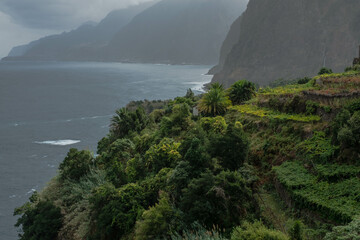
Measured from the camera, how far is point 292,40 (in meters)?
162

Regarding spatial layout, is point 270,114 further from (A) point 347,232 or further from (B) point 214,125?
(A) point 347,232

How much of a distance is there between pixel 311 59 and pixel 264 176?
504ft

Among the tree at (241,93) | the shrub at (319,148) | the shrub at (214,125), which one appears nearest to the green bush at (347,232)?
the shrub at (319,148)

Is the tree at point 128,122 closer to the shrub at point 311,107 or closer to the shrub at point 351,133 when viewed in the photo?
the shrub at point 311,107

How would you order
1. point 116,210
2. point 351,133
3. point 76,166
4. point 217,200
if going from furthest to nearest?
point 76,166 → point 116,210 → point 351,133 → point 217,200

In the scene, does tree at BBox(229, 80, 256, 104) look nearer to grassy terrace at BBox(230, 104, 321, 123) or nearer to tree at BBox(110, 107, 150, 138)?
grassy terrace at BBox(230, 104, 321, 123)

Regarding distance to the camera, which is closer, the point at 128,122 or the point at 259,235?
the point at 259,235

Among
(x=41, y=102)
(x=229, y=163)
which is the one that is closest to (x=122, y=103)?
(x=41, y=102)

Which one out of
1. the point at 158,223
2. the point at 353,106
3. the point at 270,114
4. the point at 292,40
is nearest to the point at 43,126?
the point at 270,114

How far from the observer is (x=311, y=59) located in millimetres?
149375

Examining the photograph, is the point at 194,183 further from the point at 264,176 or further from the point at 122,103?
the point at 122,103

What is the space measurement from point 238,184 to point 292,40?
552 ft

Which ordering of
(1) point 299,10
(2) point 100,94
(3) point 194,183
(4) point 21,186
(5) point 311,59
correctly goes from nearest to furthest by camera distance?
(3) point 194,183
(4) point 21,186
(2) point 100,94
(5) point 311,59
(1) point 299,10

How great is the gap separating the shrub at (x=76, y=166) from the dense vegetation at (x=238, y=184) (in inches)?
2.8
